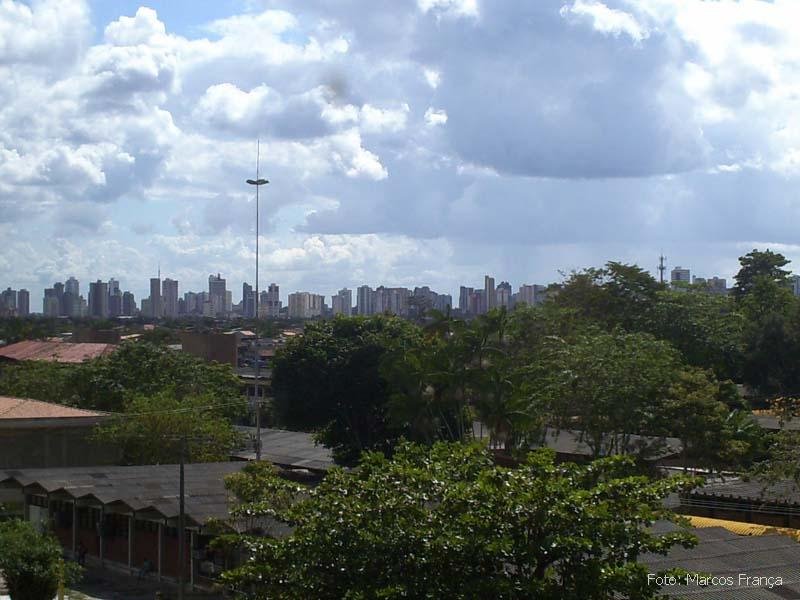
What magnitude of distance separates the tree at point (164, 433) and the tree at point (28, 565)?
814 inches

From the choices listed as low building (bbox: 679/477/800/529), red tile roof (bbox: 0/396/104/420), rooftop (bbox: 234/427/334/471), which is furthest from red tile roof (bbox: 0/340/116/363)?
low building (bbox: 679/477/800/529)

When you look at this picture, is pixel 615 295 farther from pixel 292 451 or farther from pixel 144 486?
pixel 144 486

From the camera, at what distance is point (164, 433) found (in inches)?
1873

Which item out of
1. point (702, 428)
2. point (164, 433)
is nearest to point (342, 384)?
point (164, 433)

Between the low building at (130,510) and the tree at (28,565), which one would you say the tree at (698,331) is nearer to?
the low building at (130,510)

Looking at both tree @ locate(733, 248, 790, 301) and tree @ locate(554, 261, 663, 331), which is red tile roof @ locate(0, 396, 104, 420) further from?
tree @ locate(733, 248, 790, 301)

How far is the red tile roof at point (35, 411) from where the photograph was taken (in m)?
48.7

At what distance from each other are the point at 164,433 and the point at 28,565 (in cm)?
2223

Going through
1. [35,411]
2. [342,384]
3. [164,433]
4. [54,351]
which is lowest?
[164,433]

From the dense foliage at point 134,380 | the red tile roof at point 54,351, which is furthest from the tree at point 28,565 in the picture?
the red tile roof at point 54,351

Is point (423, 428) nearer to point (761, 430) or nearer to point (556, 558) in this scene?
point (761, 430)

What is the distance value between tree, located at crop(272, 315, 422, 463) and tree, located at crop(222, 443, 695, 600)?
1442 inches

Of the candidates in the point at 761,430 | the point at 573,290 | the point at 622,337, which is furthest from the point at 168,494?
the point at 573,290

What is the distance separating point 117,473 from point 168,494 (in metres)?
5.17
